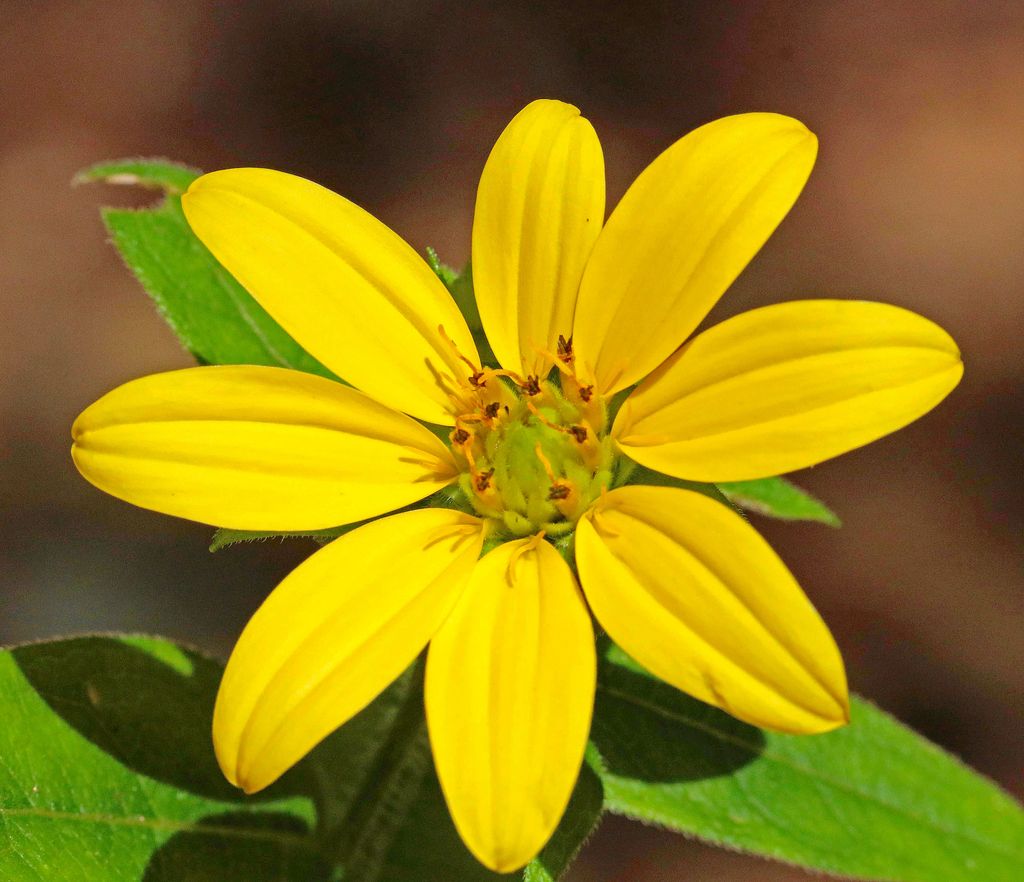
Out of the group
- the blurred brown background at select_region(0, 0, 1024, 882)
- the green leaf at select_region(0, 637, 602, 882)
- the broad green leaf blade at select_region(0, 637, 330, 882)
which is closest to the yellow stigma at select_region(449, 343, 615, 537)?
the green leaf at select_region(0, 637, 602, 882)

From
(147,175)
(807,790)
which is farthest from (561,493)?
(147,175)

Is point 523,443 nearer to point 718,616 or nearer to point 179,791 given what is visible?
point 718,616

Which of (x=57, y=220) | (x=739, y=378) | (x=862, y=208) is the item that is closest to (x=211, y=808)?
(x=739, y=378)

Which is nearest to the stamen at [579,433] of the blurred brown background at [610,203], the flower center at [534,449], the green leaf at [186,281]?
the flower center at [534,449]

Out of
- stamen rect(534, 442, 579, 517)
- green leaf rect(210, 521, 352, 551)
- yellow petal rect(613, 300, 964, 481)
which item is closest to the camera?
yellow petal rect(613, 300, 964, 481)

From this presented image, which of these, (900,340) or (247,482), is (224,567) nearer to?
(247,482)

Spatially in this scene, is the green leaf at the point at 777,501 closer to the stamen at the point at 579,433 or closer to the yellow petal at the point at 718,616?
the stamen at the point at 579,433

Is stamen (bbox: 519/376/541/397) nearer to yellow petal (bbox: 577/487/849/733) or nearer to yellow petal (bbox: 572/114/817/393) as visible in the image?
yellow petal (bbox: 572/114/817/393)
